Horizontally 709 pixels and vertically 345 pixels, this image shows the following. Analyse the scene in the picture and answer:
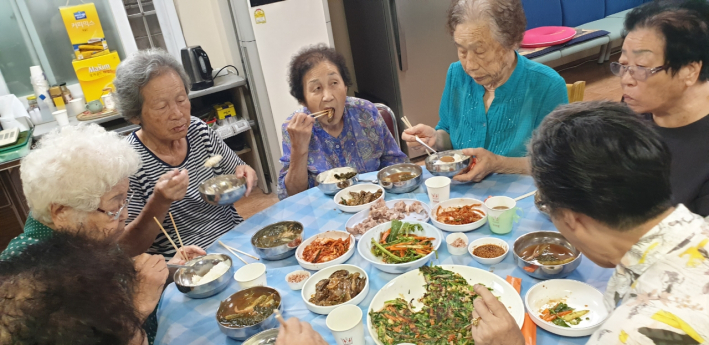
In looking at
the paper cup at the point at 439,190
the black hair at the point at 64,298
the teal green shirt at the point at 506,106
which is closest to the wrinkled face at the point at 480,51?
the teal green shirt at the point at 506,106

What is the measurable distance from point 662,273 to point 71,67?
16.1 ft

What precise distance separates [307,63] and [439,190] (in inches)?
44.5

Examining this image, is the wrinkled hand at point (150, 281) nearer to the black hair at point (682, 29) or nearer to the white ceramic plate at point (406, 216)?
the white ceramic plate at point (406, 216)

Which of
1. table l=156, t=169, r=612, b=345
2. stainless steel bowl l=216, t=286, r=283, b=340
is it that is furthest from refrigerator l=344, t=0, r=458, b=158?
A: stainless steel bowl l=216, t=286, r=283, b=340

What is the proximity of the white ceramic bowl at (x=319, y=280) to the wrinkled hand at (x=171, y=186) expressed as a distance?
0.84 metres

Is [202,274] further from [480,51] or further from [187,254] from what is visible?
[480,51]

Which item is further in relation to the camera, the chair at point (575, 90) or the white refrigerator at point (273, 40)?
the white refrigerator at point (273, 40)

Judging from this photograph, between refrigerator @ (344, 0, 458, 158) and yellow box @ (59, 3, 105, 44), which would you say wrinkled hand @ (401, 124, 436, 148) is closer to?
refrigerator @ (344, 0, 458, 158)

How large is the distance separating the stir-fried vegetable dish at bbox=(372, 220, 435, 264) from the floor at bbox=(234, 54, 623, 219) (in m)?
2.88

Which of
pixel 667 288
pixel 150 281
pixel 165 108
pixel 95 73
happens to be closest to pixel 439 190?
pixel 667 288

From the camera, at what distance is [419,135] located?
2.44 metres

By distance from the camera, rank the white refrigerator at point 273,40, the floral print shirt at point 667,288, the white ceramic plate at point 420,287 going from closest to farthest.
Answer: the floral print shirt at point 667,288, the white ceramic plate at point 420,287, the white refrigerator at point 273,40

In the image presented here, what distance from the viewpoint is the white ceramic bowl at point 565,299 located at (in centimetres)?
121

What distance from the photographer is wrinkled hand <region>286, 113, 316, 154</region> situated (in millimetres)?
2289
